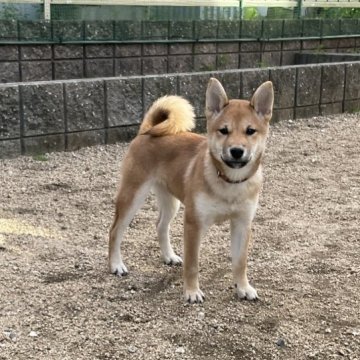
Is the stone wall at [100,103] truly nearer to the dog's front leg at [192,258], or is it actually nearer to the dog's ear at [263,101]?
the dog's front leg at [192,258]

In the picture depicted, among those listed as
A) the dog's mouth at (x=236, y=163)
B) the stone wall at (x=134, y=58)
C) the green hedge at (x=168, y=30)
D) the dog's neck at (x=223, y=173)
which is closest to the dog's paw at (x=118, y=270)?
the dog's neck at (x=223, y=173)

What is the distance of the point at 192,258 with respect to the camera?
3.21 metres

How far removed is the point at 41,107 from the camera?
5.74m

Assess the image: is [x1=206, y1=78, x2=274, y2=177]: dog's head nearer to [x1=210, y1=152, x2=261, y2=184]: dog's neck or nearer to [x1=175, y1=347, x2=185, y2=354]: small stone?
[x1=210, y1=152, x2=261, y2=184]: dog's neck

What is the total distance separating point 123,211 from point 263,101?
969 millimetres

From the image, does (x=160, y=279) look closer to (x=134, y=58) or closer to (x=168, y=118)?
(x=168, y=118)

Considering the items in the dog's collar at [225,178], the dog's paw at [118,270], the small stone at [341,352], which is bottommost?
the small stone at [341,352]

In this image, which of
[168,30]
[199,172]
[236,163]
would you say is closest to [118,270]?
[199,172]

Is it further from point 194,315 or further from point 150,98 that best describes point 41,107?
point 194,315

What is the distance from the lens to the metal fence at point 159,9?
7.60m

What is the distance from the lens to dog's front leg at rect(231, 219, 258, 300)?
3.28 meters

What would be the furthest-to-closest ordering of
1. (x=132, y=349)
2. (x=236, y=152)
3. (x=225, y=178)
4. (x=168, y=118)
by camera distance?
(x=168, y=118) < (x=225, y=178) < (x=236, y=152) < (x=132, y=349)

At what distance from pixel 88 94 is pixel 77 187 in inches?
48.6

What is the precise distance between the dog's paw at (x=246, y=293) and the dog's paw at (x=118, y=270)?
650 mm
